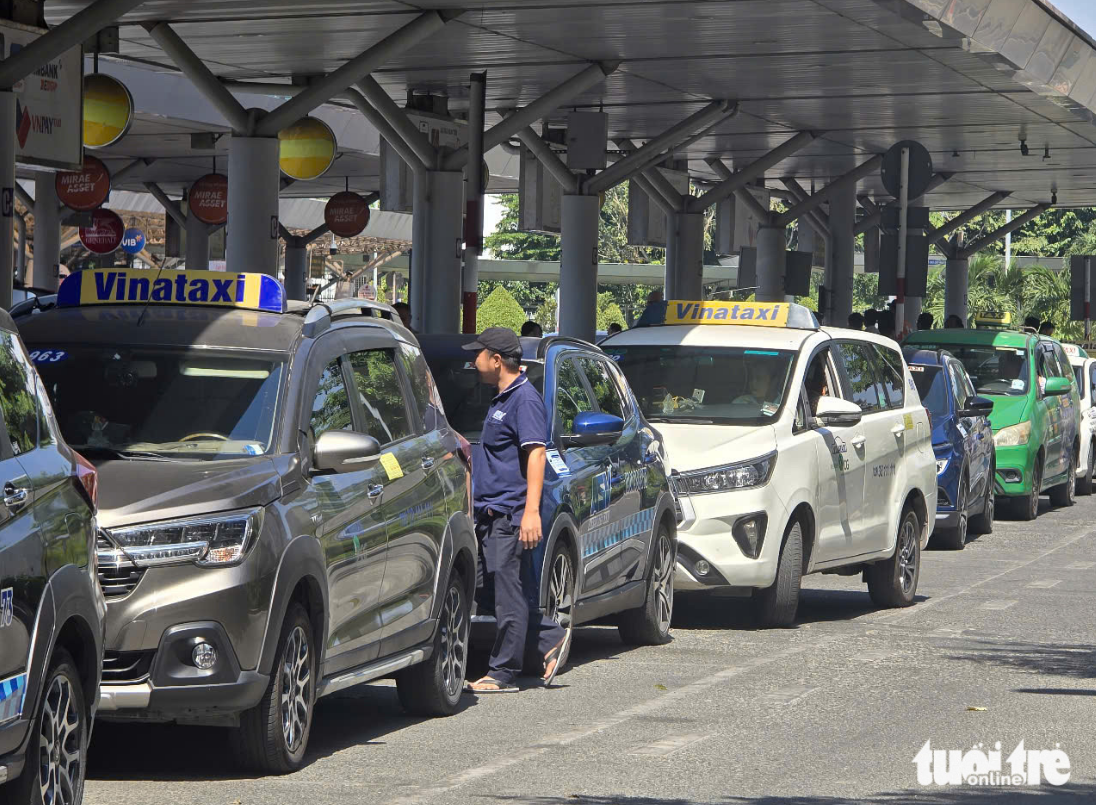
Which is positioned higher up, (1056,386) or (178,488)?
(178,488)

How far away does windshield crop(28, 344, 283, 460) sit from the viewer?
7977 mm

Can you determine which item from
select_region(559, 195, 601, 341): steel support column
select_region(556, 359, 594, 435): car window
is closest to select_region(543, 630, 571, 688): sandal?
select_region(556, 359, 594, 435): car window

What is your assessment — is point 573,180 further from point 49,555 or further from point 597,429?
point 49,555

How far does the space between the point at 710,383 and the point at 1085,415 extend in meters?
14.3

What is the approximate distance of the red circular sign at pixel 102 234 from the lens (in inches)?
1527

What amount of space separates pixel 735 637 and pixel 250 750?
212 inches

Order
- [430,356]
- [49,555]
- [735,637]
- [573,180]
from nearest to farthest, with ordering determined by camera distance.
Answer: [49,555]
[430,356]
[735,637]
[573,180]

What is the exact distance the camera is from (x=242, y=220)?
73.0ft

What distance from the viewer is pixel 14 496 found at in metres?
5.78

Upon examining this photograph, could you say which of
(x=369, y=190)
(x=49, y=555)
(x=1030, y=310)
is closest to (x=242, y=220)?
(x=49, y=555)

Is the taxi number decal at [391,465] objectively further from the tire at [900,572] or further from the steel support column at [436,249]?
the steel support column at [436,249]

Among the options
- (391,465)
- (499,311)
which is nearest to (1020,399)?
(391,465)

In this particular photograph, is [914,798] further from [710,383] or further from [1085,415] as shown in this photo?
[1085,415]

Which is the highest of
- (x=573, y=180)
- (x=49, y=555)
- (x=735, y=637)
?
(x=573, y=180)
